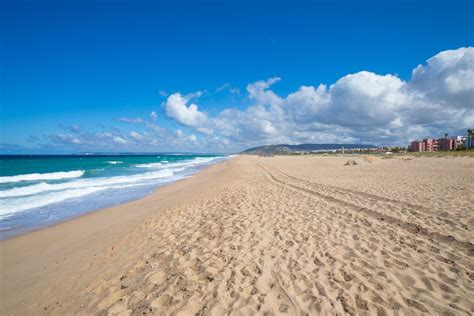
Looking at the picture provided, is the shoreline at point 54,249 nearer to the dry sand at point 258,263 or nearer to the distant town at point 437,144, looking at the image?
the dry sand at point 258,263

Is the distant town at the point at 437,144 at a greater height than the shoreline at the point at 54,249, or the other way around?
the distant town at the point at 437,144

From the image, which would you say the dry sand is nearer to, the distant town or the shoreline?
the shoreline

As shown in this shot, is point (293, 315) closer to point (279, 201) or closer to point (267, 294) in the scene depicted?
point (267, 294)

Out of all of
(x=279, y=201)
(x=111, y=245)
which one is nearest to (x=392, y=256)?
(x=279, y=201)

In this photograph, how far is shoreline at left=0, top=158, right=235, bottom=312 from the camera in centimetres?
522

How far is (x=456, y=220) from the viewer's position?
6.97 meters

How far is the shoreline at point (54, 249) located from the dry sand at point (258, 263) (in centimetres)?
4

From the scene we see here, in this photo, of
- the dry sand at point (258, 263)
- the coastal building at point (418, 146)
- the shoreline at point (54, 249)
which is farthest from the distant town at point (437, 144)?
the shoreline at point (54, 249)

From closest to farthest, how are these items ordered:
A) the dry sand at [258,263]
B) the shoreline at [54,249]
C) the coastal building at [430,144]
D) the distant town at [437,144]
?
the dry sand at [258,263] → the shoreline at [54,249] → the distant town at [437,144] → the coastal building at [430,144]

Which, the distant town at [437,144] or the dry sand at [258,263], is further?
the distant town at [437,144]

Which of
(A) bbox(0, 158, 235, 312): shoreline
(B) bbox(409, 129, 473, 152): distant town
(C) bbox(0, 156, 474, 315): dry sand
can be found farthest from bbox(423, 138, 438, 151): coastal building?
(A) bbox(0, 158, 235, 312): shoreline

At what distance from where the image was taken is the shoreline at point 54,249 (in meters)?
5.22

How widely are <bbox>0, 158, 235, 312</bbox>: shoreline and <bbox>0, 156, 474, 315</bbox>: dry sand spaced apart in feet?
0.12

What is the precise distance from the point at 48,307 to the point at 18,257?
3.66m
